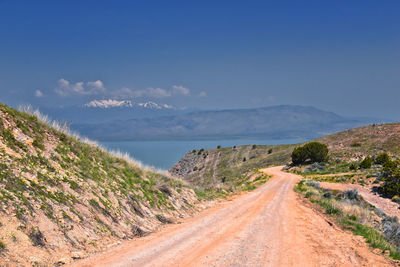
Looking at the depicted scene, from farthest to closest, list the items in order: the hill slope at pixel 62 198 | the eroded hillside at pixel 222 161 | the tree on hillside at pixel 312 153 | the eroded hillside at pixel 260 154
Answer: the eroded hillside at pixel 222 161 < the tree on hillside at pixel 312 153 < the eroded hillside at pixel 260 154 < the hill slope at pixel 62 198

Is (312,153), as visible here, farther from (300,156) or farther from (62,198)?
(62,198)

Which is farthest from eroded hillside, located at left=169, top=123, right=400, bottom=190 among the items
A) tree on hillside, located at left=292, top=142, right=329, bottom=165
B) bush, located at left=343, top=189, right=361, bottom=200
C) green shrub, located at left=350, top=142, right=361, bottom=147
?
bush, located at left=343, top=189, right=361, bottom=200

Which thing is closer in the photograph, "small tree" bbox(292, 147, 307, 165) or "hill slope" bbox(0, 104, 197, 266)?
"hill slope" bbox(0, 104, 197, 266)

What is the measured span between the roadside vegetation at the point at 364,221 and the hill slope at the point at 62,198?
404 inches

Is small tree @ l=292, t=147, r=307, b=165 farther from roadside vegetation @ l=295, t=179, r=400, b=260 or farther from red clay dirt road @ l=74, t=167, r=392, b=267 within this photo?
red clay dirt road @ l=74, t=167, r=392, b=267

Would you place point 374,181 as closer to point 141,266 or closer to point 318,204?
point 318,204

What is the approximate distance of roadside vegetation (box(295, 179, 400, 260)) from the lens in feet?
40.3

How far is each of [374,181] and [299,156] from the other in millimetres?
30073

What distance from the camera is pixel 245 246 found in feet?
35.4

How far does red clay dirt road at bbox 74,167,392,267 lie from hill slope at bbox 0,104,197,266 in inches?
42.1

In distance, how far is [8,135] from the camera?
11.9 m

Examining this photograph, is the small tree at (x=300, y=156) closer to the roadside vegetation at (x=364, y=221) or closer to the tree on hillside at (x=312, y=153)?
the tree on hillside at (x=312, y=153)

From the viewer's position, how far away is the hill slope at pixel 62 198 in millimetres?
8172

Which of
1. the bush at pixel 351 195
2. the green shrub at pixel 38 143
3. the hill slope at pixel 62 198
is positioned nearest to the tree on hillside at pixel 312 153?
the bush at pixel 351 195
